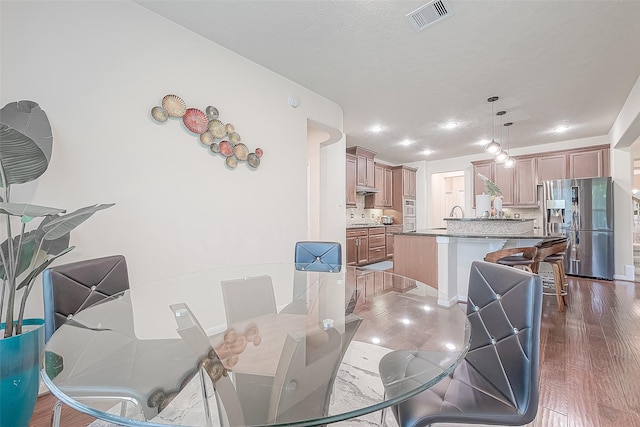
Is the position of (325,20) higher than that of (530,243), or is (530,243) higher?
(325,20)

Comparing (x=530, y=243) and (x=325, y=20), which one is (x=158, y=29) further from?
(x=530, y=243)

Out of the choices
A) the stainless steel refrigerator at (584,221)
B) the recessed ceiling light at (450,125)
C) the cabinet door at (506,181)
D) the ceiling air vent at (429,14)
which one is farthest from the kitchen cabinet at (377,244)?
the ceiling air vent at (429,14)

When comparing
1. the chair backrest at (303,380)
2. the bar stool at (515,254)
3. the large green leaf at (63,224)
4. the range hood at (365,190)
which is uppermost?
the range hood at (365,190)

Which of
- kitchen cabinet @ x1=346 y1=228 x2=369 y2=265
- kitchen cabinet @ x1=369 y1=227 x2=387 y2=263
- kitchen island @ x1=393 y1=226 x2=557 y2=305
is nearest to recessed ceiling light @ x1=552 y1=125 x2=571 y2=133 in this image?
kitchen island @ x1=393 y1=226 x2=557 y2=305

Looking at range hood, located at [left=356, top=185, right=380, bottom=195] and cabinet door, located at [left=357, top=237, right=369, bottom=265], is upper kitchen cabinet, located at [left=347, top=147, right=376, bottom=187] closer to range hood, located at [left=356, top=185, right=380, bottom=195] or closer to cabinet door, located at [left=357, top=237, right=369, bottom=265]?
range hood, located at [left=356, top=185, right=380, bottom=195]

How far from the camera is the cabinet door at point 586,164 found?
4943mm

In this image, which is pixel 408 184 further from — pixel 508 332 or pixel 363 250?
pixel 508 332

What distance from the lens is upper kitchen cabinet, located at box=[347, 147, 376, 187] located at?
19.3 ft

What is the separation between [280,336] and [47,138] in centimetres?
166

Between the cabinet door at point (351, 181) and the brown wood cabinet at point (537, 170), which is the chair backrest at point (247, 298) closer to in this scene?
the cabinet door at point (351, 181)

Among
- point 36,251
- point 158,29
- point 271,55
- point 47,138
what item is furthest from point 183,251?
point 271,55

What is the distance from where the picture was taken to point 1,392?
118cm

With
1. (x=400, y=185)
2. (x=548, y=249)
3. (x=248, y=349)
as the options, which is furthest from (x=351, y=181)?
(x=248, y=349)

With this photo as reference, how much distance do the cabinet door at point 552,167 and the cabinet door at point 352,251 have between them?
3861 mm
